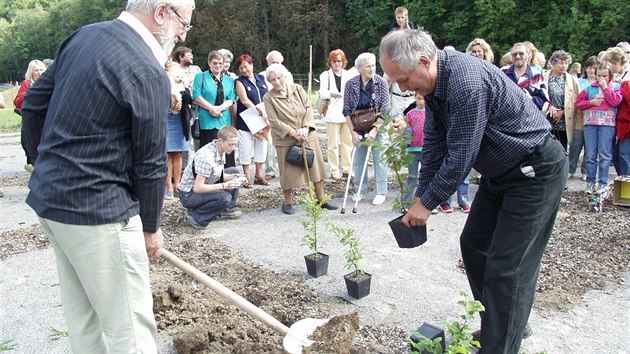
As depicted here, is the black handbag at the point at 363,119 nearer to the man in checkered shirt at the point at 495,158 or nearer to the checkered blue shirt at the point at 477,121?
the man in checkered shirt at the point at 495,158

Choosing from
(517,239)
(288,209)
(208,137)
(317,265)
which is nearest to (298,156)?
(288,209)

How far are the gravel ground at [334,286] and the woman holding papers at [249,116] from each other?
1685 mm

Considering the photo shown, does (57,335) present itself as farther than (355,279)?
No

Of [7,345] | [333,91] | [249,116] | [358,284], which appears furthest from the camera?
[333,91]

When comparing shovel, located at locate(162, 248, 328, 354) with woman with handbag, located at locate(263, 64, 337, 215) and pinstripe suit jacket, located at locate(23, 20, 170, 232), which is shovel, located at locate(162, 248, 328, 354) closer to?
pinstripe suit jacket, located at locate(23, 20, 170, 232)

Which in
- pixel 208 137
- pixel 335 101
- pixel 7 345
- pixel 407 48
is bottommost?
pixel 7 345

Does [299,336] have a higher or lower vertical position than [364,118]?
lower

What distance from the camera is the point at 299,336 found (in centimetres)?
300

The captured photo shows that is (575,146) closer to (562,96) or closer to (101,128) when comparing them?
(562,96)

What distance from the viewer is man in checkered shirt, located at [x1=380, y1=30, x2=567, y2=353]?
8.13ft

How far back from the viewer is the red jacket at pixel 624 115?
6.31 metres

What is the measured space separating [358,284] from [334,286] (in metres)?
0.38

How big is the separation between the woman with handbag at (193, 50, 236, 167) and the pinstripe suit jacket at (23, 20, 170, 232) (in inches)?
192

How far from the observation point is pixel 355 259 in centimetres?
386
